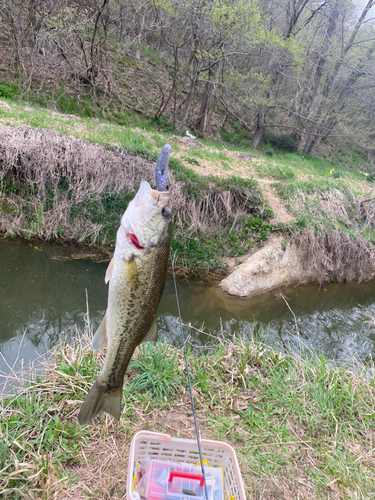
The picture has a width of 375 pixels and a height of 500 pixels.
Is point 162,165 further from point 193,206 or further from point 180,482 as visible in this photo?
point 193,206

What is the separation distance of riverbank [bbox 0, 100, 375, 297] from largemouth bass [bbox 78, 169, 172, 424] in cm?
619

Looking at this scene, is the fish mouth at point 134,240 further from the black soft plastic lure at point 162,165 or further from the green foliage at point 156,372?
the green foliage at point 156,372

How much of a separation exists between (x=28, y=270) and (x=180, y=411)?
5.06m

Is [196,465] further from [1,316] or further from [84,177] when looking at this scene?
[84,177]

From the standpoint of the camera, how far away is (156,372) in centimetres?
362

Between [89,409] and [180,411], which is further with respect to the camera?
[180,411]

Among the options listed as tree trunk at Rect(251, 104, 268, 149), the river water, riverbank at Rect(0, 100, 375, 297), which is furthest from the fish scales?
tree trunk at Rect(251, 104, 268, 149)

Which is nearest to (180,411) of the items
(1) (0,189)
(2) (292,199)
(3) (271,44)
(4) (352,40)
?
(1) (0,189)

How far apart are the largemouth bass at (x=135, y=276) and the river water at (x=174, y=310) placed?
12.8ft

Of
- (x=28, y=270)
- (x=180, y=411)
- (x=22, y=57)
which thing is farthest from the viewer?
(x=22, y=57)

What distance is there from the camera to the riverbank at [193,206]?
745cm

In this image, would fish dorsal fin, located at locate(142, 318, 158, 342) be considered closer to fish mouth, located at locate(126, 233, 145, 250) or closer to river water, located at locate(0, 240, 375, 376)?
fish mouth, located at locate(126, 233, 145, 250)

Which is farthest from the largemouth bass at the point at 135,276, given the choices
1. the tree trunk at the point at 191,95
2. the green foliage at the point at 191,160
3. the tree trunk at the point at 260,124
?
the tree trunk at the point at 260,124

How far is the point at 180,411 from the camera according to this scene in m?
3.34
